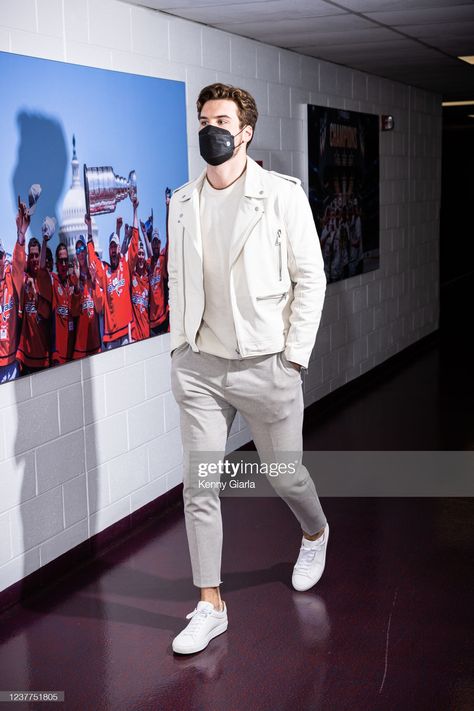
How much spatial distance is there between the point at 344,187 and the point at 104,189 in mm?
3071

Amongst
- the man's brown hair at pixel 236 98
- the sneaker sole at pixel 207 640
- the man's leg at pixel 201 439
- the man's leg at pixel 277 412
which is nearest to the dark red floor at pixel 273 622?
the sneaker sole at pixel 207 640

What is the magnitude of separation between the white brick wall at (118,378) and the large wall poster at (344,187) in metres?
0.14

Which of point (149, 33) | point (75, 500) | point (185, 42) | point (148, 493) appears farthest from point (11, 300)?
point (185, 42)

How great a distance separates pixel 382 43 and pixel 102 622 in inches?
145

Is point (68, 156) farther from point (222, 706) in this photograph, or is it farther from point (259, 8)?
point (222, 706)

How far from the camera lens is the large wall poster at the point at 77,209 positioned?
3.09m

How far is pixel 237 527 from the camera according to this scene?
3.93m

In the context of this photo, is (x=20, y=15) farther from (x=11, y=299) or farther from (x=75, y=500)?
(x=75, y=500)

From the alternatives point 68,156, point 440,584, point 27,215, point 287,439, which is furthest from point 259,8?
point 440,584

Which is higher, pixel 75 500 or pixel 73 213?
pixel 73 213

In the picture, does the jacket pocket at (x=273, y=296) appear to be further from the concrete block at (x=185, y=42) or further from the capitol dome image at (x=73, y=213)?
the concrete block at (x=185, y=42)

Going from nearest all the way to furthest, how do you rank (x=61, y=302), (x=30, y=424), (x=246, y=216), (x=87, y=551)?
(x=246, y=216) → (x=30, y=424) → (x=61, y=302) → (x=87, y=551)

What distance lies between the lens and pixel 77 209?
345cm

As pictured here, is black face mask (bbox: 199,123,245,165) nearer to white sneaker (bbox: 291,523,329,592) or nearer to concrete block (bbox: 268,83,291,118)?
white sneaker (bbox: 291,523,329,592)
